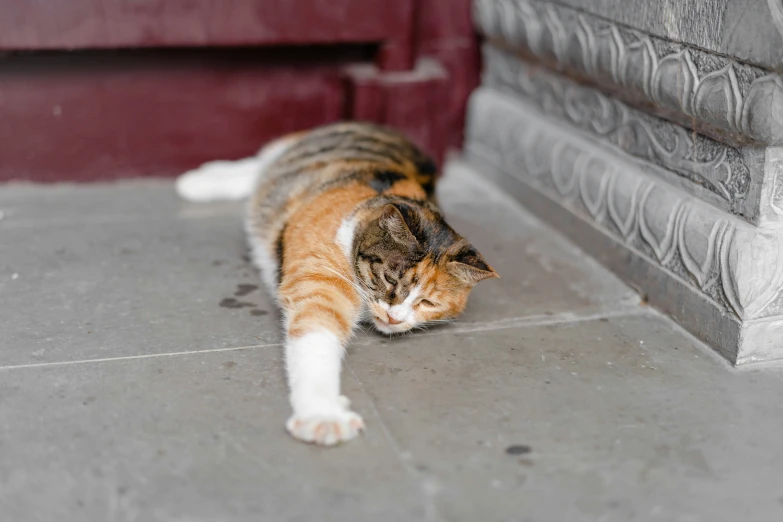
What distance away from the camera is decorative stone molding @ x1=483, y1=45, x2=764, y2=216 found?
2.85 metres

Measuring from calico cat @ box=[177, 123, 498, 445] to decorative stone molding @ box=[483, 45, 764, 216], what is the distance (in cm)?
76

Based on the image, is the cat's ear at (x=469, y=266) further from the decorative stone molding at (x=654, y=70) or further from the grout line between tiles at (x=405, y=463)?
the decorative stone molding at (x=654, y=70)

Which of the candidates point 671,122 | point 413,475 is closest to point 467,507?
point 413,475

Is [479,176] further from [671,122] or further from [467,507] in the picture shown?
[467,507]

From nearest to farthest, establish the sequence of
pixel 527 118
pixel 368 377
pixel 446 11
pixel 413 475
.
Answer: pixel 413 475 → pixel 368 377 → pixel 527 118 → pixel 446 11

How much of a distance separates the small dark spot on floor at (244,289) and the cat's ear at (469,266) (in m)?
0.87

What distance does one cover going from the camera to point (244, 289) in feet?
10.9

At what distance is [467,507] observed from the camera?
2.12 m

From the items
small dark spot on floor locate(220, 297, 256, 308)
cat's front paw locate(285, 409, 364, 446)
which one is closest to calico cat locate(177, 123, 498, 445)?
cat's front paw locate(285, 409, 364, 446)

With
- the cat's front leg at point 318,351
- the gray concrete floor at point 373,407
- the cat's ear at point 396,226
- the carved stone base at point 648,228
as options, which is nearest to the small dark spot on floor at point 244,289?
the gray concrete floor at point 373,407

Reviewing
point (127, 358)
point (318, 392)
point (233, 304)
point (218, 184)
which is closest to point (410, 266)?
point (318, 392)

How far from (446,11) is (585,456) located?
9.36 feet

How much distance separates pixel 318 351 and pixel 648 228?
1380mm

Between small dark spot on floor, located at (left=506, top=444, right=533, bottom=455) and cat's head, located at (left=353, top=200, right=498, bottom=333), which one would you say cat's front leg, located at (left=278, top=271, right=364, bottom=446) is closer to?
cat's head, located at (left=353, top=200, right=498, bottom=333)
